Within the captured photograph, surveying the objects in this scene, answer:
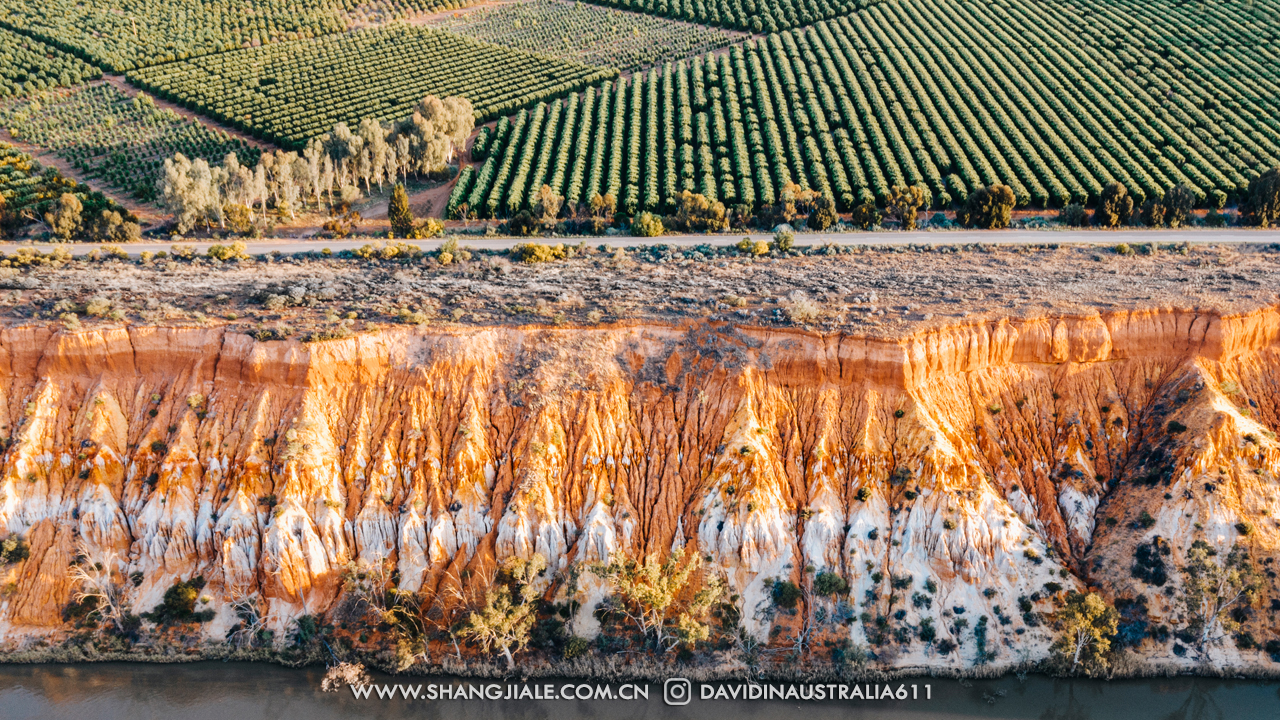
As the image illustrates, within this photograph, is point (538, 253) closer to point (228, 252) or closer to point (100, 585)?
point (228, 252)

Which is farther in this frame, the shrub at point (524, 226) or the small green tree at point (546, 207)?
the small green tree at point (546, 207)

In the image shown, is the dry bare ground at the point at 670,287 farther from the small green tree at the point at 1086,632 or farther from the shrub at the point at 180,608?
the small green tree at the point at 1086,632

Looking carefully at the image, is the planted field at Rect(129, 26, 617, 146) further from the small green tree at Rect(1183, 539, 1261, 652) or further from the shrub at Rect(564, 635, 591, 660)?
the small green tree at Rect(1183, 539, 1261, 652)

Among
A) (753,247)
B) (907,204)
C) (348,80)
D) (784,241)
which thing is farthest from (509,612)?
(348,80)

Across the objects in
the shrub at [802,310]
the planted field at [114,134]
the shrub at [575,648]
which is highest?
the planted field at [114,134]

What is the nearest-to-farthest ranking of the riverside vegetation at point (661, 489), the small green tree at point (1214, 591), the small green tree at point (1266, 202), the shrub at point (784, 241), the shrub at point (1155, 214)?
1. the small green tree at point (1214, 591)
2. the riverside vegetation at point (661, 489)
3. the shrub at point (784, 241)
4. the small green tree at point (1266, 202)
5. the shrub at point (1155, 214)

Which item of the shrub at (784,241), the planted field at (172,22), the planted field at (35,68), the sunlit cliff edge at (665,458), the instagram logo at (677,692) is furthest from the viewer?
the planted field at (172,22)

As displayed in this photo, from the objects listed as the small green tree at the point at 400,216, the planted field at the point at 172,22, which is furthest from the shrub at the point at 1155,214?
the planted field at the point at 172,22

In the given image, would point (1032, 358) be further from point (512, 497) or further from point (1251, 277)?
point (512, 497)
